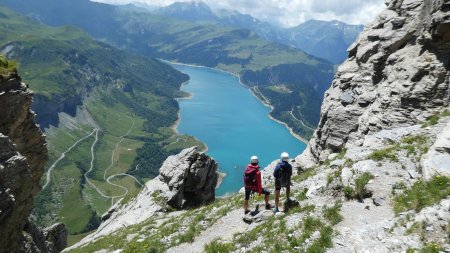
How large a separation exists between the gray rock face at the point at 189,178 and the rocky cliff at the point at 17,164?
622 inches

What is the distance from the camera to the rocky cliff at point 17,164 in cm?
2752

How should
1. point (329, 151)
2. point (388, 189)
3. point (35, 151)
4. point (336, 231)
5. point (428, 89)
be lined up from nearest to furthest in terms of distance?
point (336, 231), point (388, 189), point (428, 89), point (35, 151), point (329, 151)

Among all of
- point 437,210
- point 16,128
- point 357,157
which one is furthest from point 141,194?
point 437,210

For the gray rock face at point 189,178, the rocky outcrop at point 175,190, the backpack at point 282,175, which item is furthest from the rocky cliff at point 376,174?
the gray rock face at point 189,178

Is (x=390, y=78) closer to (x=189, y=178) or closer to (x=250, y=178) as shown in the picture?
(x=250, y=178)

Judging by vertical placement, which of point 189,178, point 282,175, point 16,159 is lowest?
point 189,178

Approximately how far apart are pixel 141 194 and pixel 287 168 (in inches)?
1395

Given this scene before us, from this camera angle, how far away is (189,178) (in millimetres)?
52500

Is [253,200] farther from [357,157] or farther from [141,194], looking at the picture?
[141,194]

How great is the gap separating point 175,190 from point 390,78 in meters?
28.3

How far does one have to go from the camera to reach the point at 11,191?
28.4m

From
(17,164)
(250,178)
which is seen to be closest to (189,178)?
(17,164)

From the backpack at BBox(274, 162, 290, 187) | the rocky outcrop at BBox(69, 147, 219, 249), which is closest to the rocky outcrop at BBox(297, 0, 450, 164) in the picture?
the rocky outcrop at BBox(69, 147, 219, 249)

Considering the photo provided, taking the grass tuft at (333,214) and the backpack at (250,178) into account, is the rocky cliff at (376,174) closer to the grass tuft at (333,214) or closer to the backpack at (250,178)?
the grass tuft at (333,214)
